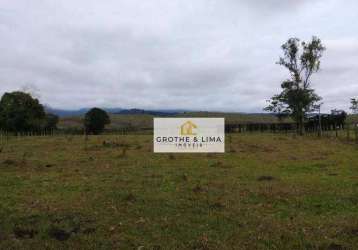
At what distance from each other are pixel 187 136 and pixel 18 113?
126 feet

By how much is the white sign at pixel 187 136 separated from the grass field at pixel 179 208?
7.48 metres

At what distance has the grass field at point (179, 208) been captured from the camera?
5.93m

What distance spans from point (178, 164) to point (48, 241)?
33.3 ft

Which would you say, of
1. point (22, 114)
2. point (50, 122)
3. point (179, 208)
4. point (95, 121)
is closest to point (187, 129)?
point (179, 208)

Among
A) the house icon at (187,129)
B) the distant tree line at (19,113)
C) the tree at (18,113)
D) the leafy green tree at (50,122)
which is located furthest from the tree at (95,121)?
the house icon at (187,129)

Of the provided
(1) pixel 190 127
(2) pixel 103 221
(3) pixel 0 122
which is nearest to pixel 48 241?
(2) pixel 103 221

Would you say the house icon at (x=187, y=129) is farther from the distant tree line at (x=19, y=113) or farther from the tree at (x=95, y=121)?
the tree at (x=95, y=121)

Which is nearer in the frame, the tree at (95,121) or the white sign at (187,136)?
the white sign at (187,136)

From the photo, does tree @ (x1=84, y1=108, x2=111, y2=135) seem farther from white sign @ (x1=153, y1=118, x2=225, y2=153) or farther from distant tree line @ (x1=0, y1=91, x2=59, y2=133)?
white sign @ (x1=153, y1=118, x2=225, y2=153)

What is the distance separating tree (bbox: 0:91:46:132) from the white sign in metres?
36.7

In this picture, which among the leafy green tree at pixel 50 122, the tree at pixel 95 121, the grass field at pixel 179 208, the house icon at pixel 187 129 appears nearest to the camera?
the grass field at pixel 179 208

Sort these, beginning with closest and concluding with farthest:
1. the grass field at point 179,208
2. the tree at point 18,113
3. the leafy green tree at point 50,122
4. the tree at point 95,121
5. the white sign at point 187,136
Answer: the grass field at point 179,208 < the white sign at point 187,136 < the tree at point 18,113 < the tree at point 95,121 < the leafy green tree at point 50,122

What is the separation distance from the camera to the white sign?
21.8 m

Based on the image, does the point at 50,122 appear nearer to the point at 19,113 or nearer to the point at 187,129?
the point at 19,113
